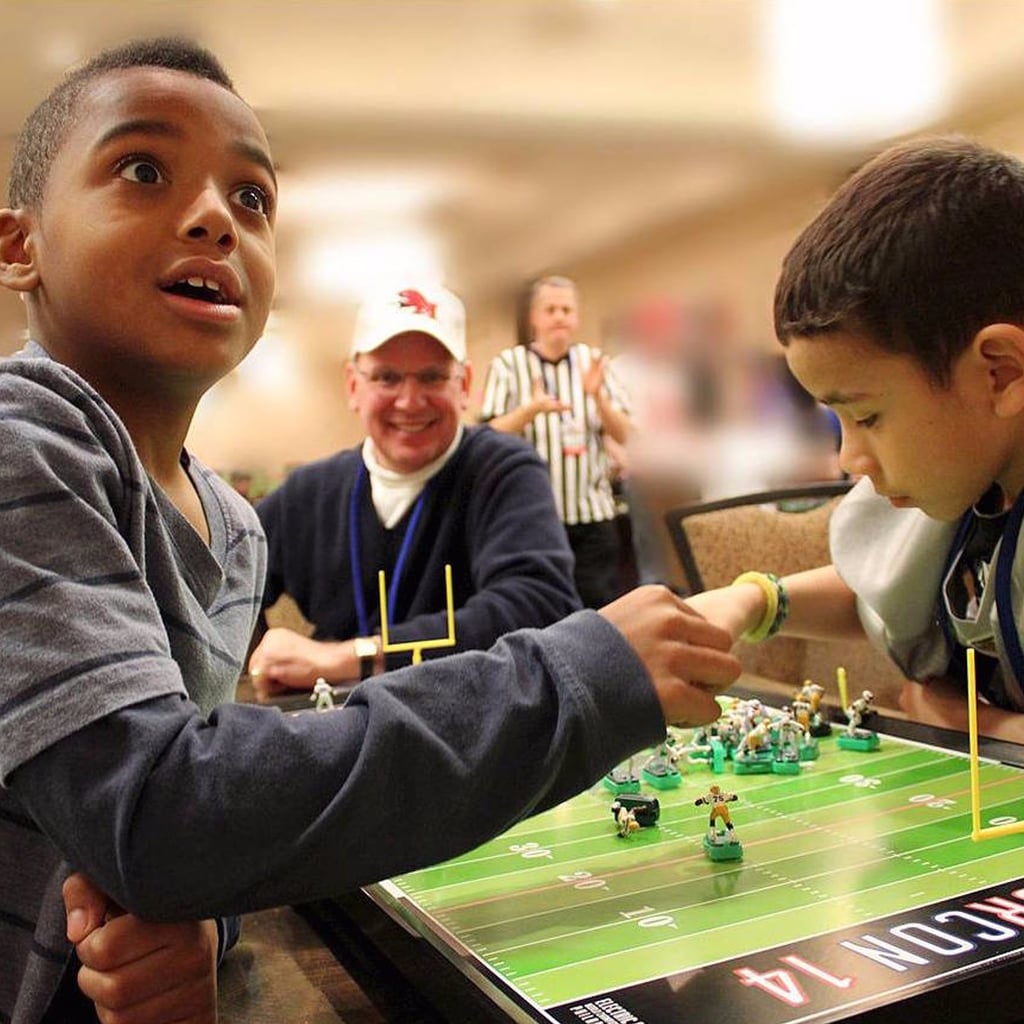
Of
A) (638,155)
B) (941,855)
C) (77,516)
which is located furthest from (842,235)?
(638,155)

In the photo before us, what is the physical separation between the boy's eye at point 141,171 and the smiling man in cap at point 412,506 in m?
0.94

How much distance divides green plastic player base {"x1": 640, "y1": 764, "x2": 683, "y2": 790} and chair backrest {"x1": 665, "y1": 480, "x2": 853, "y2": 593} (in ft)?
2.35

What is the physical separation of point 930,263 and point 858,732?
0.37m

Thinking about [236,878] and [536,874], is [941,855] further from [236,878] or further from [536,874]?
[236,878]

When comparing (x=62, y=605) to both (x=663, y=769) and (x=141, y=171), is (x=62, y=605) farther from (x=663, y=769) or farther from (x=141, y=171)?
(x=663, y=769)

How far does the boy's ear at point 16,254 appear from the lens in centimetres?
58

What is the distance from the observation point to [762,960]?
0.44 meters

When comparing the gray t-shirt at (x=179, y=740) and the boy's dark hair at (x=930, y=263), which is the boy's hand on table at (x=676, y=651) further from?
the boy's dark hair at (x=930, y=263)

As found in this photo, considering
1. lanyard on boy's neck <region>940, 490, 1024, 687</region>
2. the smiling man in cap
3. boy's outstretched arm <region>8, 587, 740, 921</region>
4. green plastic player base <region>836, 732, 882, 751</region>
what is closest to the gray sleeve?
boy's outstretched arm <region>8, 587, 740, 921</region>

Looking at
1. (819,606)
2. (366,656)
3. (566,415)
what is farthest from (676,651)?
(566,415)

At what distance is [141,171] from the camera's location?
1.78 ft

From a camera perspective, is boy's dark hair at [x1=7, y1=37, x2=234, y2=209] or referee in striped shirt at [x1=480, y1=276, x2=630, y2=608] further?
referee in striped shirt at [x1=480, y1=276, x2=630, y2=608]

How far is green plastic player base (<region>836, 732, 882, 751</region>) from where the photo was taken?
0.80m

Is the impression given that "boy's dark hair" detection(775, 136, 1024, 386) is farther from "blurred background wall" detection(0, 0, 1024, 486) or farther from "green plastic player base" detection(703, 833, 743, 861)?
"blurred background wall" detection(0, 0, 1024, 486)
